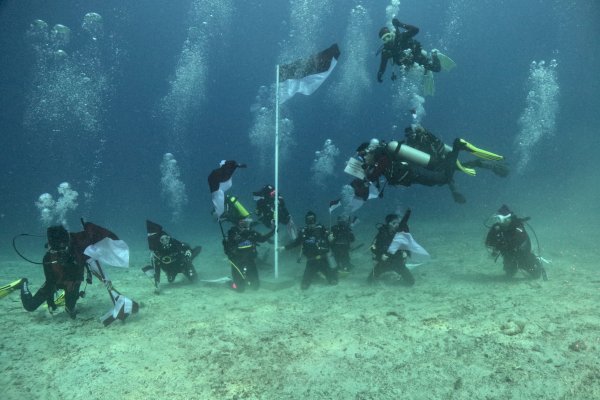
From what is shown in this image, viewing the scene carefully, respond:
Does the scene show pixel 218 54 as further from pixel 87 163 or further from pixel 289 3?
pixel 87 163

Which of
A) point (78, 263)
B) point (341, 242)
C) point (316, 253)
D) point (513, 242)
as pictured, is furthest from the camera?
point (341, 242)

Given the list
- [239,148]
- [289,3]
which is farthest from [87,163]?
[289,3]

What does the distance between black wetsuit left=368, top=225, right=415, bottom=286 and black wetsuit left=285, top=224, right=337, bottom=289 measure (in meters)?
0.98

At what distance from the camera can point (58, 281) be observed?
6.11m

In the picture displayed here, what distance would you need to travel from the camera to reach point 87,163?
7719cm

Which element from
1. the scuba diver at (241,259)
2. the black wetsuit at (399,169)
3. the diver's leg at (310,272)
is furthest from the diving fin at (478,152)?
the scuba diver at (241,259)

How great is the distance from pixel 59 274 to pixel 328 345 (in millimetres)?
4689

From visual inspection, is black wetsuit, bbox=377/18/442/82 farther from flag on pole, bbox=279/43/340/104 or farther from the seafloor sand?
the seafloor sand

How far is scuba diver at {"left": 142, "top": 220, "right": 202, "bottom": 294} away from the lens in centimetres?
820

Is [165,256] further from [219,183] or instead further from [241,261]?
[219,183]

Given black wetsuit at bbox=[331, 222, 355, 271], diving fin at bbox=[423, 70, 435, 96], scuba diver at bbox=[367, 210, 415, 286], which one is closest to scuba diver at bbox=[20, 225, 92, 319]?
black wetsuit at bbox=[331, 222, 355, 271]

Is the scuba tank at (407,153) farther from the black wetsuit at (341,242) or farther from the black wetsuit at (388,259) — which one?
the black wetsuit at (341,242)

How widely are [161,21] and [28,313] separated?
71.7 metres

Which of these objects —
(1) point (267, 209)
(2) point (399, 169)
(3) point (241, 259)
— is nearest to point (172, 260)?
(3) point (241, 259)
